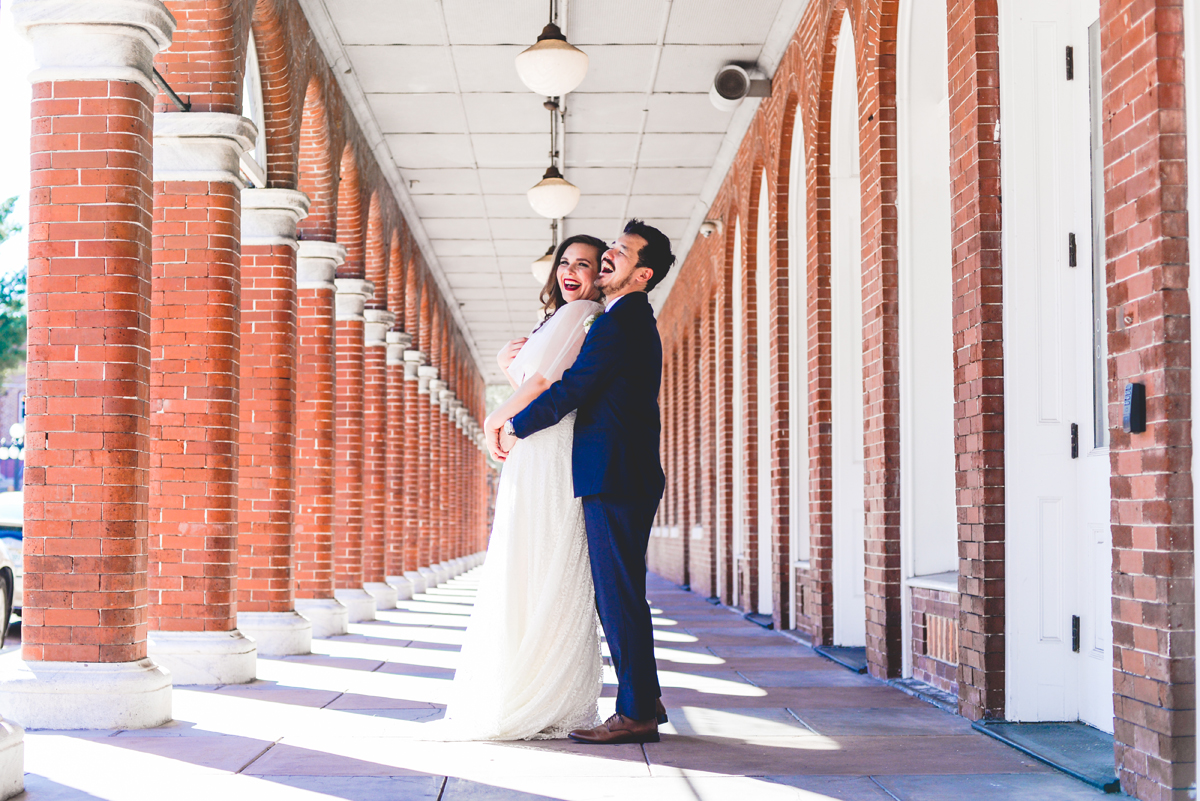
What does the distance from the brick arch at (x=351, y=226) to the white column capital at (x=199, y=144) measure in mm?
4755

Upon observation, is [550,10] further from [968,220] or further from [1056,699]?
[1056,699]

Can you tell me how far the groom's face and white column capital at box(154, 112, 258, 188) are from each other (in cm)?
316

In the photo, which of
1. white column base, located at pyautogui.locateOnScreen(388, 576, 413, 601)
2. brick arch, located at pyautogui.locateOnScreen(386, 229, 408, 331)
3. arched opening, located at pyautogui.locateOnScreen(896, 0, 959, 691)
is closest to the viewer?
arched opening, located at pyautogui.locateOnScreen(896, 0, 959, 691)

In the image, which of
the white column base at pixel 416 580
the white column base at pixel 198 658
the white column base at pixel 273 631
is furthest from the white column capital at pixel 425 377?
the white column base at pixel 198 658

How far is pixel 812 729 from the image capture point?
511 centimetres

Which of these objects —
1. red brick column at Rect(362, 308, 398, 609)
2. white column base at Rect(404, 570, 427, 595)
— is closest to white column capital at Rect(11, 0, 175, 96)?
red brick column at Rect(362, 308, 398, 609)

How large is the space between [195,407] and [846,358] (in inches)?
171

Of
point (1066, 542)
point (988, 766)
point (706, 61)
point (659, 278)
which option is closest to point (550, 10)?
point (706, 61)

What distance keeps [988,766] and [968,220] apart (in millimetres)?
2379

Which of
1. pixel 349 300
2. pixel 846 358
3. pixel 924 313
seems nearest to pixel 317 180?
pixel 349 300

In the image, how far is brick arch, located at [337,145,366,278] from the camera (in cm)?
1188

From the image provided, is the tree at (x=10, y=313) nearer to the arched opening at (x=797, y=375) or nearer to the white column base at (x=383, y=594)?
the white column base at (x=383, y=594)

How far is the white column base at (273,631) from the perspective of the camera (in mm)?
8227

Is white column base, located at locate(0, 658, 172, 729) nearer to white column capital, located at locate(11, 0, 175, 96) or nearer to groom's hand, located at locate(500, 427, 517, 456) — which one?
groom's hand, located at locate(500, 427, 517, 456)
